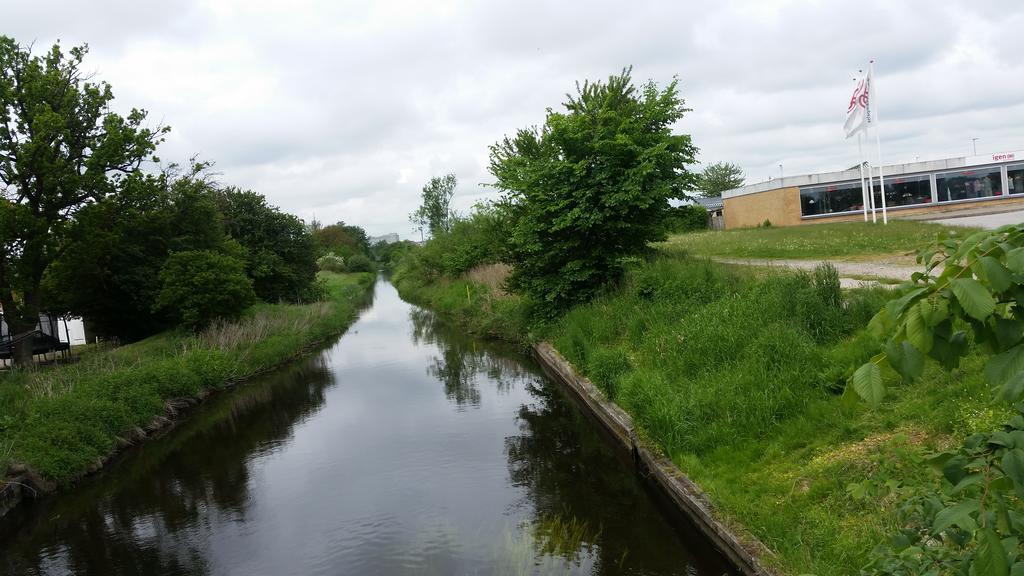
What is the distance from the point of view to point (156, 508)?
935 centimetres

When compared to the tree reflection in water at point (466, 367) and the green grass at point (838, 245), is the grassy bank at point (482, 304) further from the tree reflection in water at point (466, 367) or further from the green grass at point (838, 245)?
the green grass at point (838, 245)

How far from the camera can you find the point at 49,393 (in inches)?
472

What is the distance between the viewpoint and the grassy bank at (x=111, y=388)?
411 inches

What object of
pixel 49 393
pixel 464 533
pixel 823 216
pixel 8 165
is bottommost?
pixel 464 533

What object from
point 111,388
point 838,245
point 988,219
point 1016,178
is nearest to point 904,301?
point 111,388

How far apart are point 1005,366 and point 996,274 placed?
0.24m

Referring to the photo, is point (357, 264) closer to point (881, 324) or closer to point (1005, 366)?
point (881, 324)

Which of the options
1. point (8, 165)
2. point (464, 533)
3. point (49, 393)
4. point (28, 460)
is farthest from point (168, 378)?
point (464, 533)

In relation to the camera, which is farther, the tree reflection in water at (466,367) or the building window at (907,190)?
the building window at (907,190)

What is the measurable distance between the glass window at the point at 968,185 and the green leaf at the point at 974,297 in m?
38.5

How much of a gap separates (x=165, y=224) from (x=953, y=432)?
75.7 ft

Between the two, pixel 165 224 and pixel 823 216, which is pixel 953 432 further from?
pixel 823 216

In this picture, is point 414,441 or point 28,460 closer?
point 28,460

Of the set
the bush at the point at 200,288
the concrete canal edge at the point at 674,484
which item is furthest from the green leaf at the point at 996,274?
the bush at the point at 200,288
